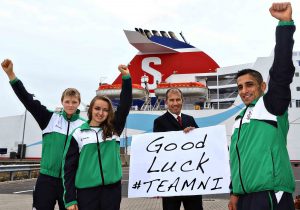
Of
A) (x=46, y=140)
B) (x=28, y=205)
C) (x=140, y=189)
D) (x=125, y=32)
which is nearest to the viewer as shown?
(x=46, y=140)

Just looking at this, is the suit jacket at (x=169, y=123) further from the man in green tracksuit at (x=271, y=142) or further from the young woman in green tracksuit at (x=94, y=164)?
the man in green tracksuit at (x=271, y=142)

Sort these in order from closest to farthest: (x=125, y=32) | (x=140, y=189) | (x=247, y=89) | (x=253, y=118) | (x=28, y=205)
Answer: (x=253, y=118)
(x=247, y=89)
(x=140, y=189)
(x=28, y=205)
(x=125, y=32)

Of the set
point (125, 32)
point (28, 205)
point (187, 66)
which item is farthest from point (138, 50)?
point (28, 205)

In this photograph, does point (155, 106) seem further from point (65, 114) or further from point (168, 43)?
point (65, 114)

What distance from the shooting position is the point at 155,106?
4059 centimetres

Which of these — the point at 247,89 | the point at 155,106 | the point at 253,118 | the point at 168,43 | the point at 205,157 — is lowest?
the point at 205,157

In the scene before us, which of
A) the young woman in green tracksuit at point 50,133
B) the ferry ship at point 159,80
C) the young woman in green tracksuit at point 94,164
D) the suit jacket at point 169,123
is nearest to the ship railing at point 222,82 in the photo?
the ferry ship at point 159,80

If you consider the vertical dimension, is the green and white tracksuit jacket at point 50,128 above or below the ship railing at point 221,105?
below

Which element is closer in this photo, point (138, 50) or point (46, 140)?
point (46, 140)

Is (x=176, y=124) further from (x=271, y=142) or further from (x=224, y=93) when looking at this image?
(x=224, y=93)

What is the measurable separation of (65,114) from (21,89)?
0.56 meters

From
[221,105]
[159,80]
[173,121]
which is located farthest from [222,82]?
[173,121]

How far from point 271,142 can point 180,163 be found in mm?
1836

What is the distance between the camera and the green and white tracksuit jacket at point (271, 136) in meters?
Result: 2.44
